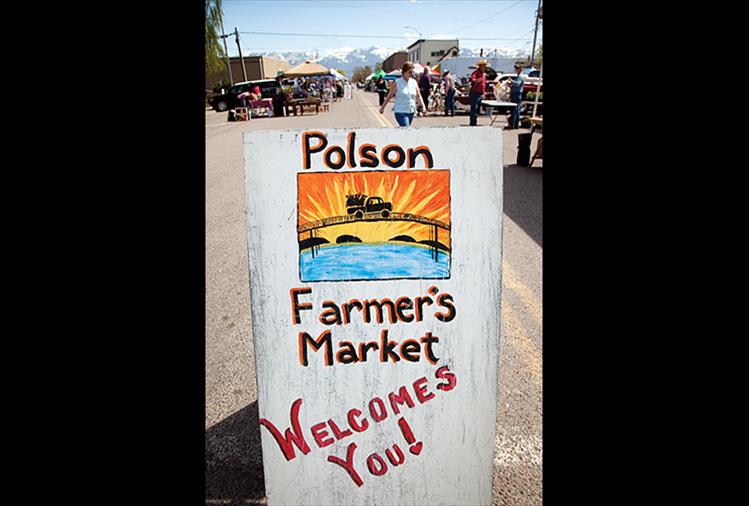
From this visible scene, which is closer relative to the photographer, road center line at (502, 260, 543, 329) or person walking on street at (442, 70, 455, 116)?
road center line at (502, 260, 543, 329)

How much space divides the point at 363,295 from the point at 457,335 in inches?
14.5

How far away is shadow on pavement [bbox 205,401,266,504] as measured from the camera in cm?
212

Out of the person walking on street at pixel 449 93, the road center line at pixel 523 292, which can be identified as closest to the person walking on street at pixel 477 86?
the person walking on street at pixel 449 93

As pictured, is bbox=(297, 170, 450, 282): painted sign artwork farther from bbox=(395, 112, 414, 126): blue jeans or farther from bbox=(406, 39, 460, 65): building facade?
bbox=(406, 39, 460, 65): building facade

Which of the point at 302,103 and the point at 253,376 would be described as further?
the point at 302,103

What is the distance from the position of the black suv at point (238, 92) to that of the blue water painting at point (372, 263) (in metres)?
24.2

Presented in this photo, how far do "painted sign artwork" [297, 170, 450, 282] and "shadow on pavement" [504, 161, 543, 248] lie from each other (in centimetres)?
389

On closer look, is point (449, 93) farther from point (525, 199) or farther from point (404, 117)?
point (525, 199)

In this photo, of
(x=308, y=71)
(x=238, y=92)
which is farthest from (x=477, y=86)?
(x=308, y=71)

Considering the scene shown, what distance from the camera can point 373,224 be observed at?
5.47 feet

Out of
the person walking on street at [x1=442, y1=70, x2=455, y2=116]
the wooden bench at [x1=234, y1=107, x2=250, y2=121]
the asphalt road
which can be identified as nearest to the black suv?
the wooden bench at [x1=234, y1=107, x2=250, y2=121]

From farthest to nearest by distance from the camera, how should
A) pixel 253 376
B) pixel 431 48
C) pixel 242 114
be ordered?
pixel 431 48 → pixel 242 114 → pixel 253 376

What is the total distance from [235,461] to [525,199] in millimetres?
5825
